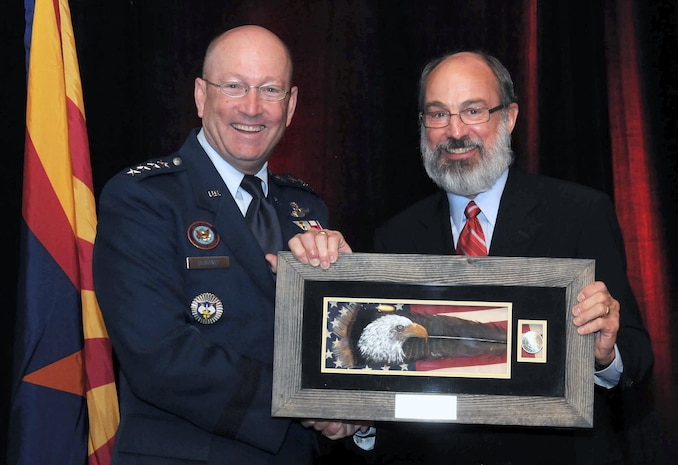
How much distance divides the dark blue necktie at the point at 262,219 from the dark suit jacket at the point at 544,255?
0.55 meters

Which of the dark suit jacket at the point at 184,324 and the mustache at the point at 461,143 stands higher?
the mustache at the point at 461,143

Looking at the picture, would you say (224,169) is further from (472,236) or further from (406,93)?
(406,93)

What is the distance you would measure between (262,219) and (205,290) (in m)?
0.33

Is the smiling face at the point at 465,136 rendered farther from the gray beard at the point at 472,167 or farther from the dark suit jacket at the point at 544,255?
the dark suit jacket at the point at 544,255

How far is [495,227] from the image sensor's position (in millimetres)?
2584

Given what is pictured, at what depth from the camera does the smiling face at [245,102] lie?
247 centimetres

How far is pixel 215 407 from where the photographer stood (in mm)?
2088

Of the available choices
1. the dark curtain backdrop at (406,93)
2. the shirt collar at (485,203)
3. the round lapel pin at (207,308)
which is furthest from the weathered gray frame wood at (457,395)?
the dark curtain backdrop at (406,93)

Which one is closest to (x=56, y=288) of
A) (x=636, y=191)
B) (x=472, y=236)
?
(x=472, y=236)

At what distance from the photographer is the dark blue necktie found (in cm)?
240

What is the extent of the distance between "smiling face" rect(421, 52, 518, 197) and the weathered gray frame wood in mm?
661

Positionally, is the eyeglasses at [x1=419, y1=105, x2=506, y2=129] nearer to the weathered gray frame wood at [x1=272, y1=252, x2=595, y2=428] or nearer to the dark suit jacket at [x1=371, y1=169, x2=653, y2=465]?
the dark suit jacket at [x1=371, y1=169, x2=653, y2=465]

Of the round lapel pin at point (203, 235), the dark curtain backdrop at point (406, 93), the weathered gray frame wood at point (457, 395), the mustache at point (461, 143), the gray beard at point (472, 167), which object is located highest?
the dark curtain backdrop at point (406, 93)

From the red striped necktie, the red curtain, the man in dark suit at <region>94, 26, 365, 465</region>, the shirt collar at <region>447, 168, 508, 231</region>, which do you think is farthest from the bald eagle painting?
the red curtain
